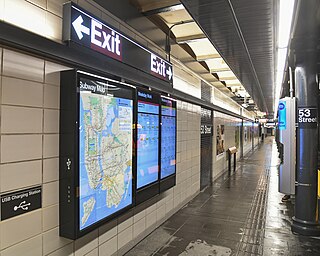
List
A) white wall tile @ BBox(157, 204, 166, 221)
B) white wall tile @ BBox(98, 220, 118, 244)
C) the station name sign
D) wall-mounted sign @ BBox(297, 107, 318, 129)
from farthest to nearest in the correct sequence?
white wall tile @ BBox(157, 204, 166, 221) → wall-mounted sign @ BBox(297, 107, 318, 129) → white wall tile @ BBox(98, 220, 118, 244) → the station name sign

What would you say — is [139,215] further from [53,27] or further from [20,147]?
[53,27]

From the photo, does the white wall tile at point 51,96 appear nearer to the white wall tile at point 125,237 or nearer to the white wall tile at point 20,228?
Result: the white wall tile at point 20,228

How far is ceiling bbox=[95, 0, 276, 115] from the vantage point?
254 centimetres

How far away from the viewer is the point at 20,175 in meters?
1.72

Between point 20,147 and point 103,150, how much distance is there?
2.60 feet

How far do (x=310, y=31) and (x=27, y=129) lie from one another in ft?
12.1

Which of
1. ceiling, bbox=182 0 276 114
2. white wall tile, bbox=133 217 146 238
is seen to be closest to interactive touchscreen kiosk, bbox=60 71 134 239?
white wall tile, bbox=133 217 146 238

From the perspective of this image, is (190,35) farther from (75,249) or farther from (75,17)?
(75,249)

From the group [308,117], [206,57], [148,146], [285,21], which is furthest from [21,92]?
[206,57]

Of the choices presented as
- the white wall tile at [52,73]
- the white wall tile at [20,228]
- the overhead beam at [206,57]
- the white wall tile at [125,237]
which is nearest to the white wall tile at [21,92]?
the white wall tile at [52,73]

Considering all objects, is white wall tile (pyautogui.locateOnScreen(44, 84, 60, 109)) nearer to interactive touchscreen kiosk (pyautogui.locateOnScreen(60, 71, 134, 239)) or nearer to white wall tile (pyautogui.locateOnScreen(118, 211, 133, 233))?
interactive touchscreen kiosk (pyautogui.locateOnScreen(60, 71, 134, 239))

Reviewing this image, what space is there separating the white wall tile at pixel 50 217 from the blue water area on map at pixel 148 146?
45.5 inches

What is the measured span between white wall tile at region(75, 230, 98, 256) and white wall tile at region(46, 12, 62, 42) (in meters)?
1.77

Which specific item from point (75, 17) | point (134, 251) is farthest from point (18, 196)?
point (134, 251)
